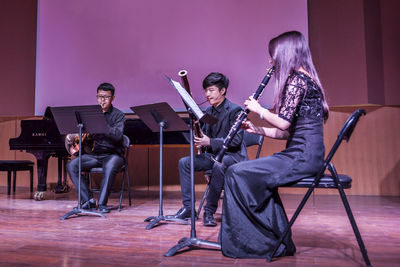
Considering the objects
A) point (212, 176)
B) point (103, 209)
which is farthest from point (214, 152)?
point (103, 209)

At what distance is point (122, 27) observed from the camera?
18.0ft

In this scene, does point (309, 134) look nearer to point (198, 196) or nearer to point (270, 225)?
point (270, 225)

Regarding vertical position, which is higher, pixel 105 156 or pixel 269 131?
pixel 269 131

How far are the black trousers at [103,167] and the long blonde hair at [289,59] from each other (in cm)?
214

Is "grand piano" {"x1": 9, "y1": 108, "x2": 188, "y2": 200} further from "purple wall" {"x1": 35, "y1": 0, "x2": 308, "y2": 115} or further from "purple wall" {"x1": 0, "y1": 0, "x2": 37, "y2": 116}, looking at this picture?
"purple wall" {"x1": 0, "y1": 0, "x2": 37, "y2": 116}

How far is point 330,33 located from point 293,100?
338 cm

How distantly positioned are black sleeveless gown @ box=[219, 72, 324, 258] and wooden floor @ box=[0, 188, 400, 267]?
0.10 m

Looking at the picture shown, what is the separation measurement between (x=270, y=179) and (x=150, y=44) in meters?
4.00

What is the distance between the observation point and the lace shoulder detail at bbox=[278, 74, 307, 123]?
188cm

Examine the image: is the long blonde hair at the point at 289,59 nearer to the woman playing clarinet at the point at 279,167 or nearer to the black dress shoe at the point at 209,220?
the woman playing clarinet at the point at 279,167

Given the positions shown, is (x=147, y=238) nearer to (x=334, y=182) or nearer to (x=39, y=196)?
(x=334, y=182)

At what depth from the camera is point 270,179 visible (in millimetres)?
1893

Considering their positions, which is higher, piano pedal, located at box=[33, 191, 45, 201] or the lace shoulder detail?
the lace shoulder detail

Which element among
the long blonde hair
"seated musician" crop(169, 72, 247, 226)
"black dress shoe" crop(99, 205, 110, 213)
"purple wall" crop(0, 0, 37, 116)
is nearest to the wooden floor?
"black dress shoe" crop(99, 205, 110, 213)
